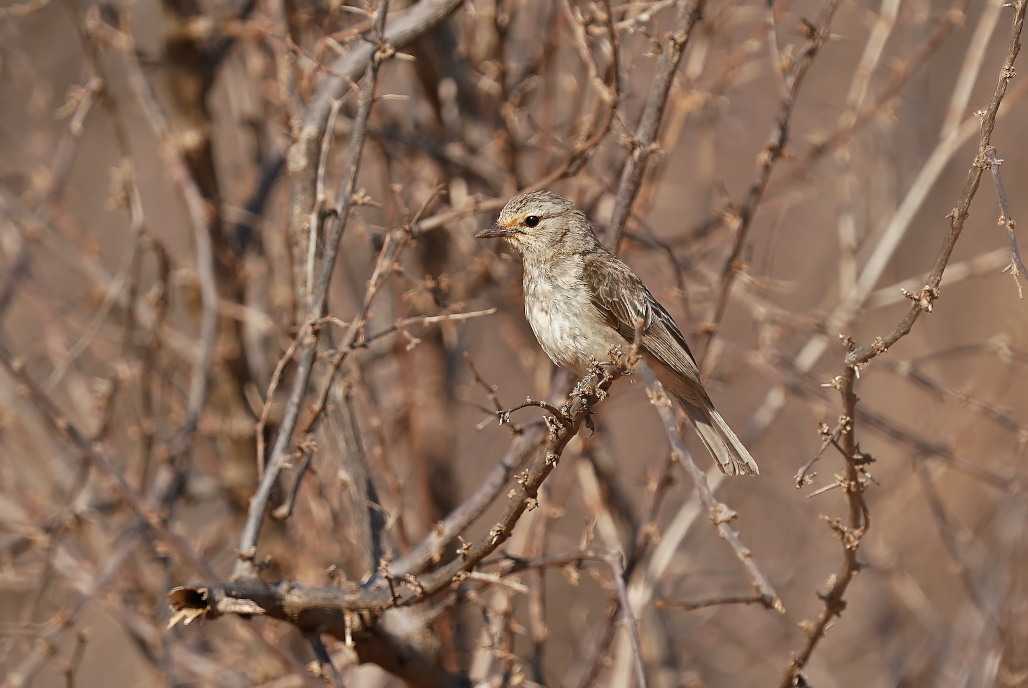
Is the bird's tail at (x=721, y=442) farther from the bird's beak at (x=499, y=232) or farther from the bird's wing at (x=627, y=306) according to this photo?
the bird's beak at (x=499, y=232)

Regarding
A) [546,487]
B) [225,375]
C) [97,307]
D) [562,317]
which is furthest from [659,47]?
[97,307]

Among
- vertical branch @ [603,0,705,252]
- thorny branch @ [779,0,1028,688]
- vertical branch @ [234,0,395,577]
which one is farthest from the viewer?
vertical branch @ [603,0,705,252]

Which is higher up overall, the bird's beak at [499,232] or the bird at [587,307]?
the bird's beak at [499,232]

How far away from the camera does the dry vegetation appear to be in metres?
3.21

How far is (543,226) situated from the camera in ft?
13.2

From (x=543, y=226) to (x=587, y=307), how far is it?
16.3 inches

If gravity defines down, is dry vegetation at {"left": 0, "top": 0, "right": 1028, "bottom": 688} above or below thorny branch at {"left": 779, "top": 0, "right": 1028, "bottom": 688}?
above

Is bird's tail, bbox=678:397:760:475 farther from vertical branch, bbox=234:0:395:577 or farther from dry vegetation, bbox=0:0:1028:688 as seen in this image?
vertical branch, bbox=234:0:395:577

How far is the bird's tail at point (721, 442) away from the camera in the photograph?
143 inches

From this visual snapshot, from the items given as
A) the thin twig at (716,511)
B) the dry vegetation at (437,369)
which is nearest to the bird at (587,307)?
the dry vegetation at (437,369)

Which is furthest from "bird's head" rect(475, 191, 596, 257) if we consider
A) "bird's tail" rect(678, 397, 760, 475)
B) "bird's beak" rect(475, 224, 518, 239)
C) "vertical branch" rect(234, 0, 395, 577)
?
"vertical branch" rect(234, 0, 395, 577)

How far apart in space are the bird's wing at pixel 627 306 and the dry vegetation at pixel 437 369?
17cm

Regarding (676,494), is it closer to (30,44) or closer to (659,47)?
(659,47)

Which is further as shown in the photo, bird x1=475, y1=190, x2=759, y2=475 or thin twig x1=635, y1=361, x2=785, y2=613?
bird x1=475, y1=190, x2=759, y2=475
